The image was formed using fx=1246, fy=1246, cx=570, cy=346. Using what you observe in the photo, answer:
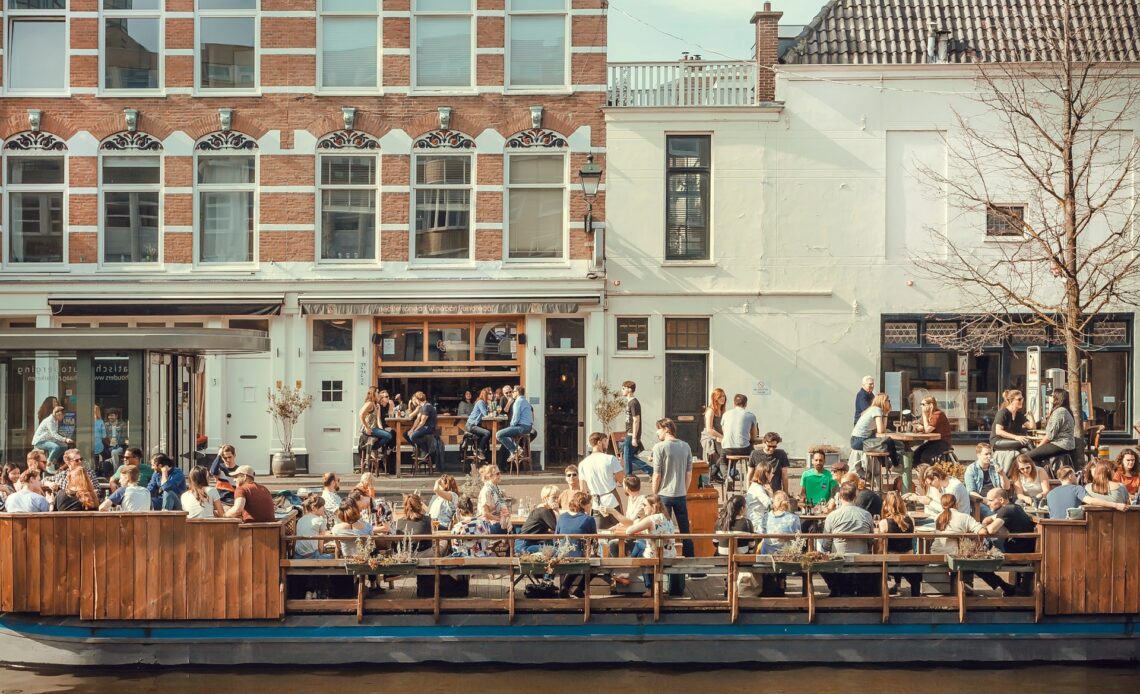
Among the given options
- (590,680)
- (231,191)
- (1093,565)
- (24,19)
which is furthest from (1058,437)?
(24,19)

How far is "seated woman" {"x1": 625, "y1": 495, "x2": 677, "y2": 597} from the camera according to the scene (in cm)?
1234

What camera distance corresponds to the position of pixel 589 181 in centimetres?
2136

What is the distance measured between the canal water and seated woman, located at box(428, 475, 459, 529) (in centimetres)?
193

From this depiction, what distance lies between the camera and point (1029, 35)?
22656mm

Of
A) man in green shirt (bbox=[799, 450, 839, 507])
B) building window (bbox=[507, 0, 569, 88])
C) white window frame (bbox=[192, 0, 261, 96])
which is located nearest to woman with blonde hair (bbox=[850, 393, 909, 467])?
man in green shirt (bbox=[799, 450, 839, 507])

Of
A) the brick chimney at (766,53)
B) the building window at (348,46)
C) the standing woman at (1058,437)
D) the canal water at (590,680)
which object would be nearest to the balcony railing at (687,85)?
→ the brick chimney at (766,53)

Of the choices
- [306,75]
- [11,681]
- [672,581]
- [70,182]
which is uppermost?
[306,75]

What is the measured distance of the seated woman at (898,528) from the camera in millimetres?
12602

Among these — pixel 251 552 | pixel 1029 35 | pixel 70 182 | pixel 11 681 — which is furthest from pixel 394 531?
→ pixel 1029 35

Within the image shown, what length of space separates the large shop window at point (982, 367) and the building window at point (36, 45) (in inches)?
618

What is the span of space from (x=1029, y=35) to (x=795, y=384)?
25.1 feet

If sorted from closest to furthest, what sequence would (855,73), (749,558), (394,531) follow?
(749,558) < (394,531) < (855,73)

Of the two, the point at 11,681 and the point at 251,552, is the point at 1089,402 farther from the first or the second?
the point at 11,681

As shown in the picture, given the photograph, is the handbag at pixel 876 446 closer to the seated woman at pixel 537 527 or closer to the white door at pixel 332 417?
the seated woman at pixel 537 527
